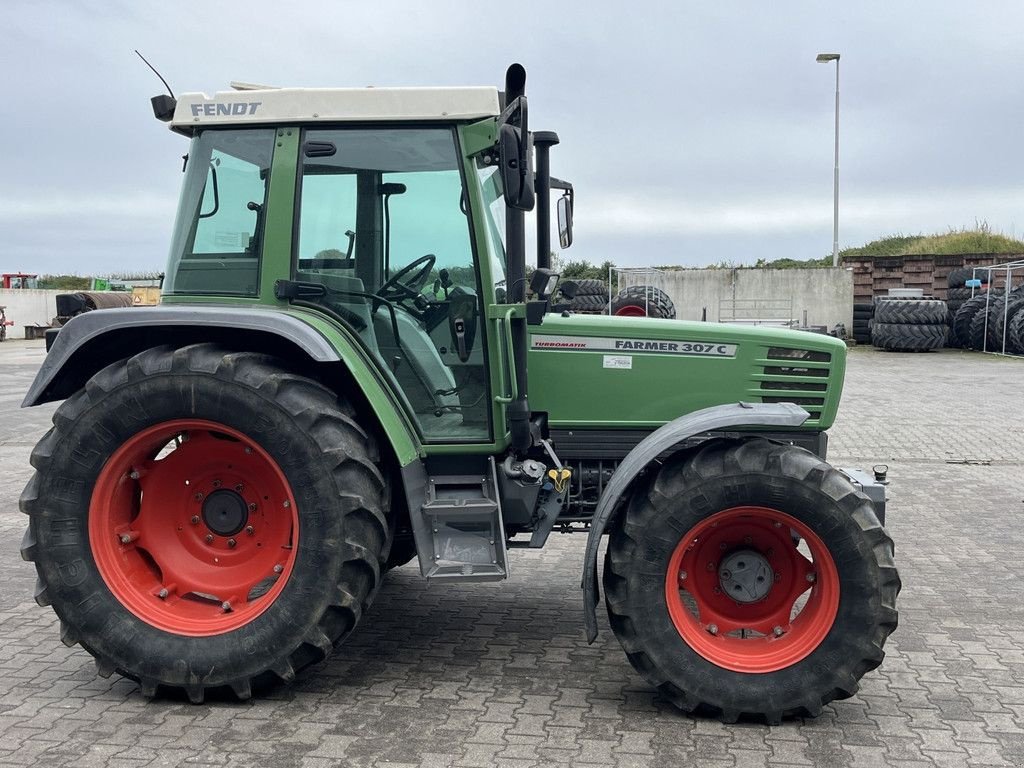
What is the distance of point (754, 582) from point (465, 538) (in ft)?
4.19

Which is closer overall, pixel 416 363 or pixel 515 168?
pixel 515 168

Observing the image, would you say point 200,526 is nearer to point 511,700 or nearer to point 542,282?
point 511,700

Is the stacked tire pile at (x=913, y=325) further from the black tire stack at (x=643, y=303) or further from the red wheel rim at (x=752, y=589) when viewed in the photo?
the red wheel rim at (x=752, y=589)

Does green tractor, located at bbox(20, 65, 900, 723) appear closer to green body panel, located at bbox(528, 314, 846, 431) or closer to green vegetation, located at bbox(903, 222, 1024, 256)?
green body panel, located at bbox(528, 314, 846, 431)

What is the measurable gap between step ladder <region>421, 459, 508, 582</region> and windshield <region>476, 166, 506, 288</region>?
99 cm

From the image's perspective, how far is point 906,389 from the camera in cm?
1655

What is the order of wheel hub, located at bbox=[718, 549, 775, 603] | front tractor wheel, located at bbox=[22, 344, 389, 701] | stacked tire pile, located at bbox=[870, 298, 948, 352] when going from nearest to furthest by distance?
front tractor wheel, located at bbox=[22, 344, 389, 701] < wheel hub, located at bbox=[718, 549, 775, 603] < stacked tire pile, located at bbox=[870, 298, 948, 352]

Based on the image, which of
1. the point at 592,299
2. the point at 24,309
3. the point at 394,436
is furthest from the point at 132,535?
the point at 24,309

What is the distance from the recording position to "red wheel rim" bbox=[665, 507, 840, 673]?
388cm

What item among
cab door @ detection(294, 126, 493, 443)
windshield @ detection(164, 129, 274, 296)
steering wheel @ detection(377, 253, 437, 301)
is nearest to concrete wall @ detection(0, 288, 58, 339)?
windshield @ detection(164, 129, 274, 296)

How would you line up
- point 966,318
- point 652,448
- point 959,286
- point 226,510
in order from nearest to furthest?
point 652,448, point 226,510, point 966,318, point 959,286

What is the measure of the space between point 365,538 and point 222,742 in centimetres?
95

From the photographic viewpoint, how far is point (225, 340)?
13.7 feet

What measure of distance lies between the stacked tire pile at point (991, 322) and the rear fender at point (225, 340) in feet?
72.8
